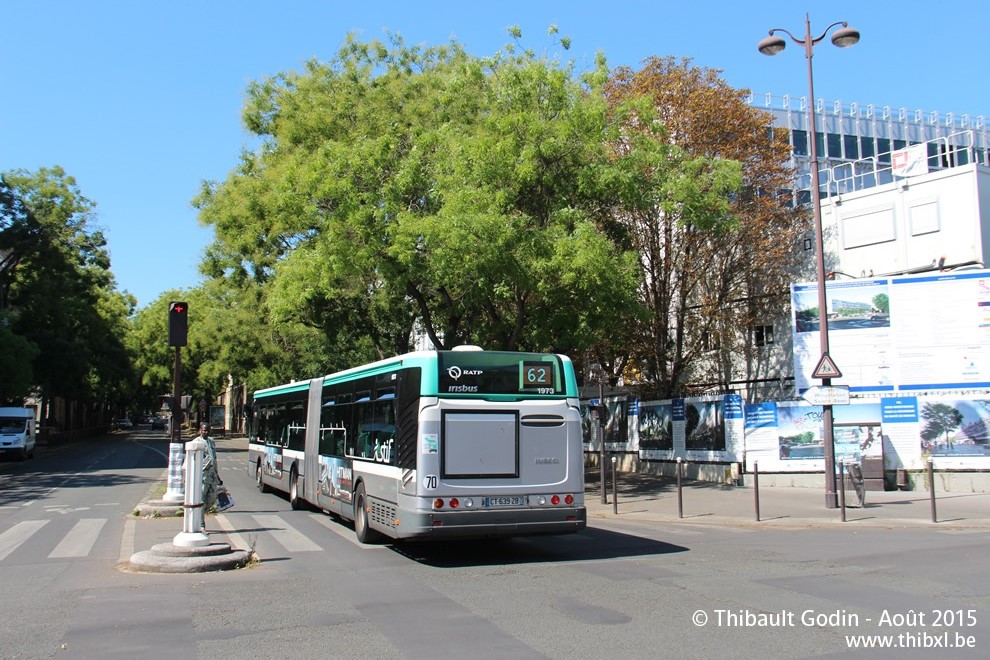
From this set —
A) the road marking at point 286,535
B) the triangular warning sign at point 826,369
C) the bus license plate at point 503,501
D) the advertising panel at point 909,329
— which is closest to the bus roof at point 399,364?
the bus license plate at point 503,501

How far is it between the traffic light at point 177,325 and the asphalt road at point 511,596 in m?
3.17

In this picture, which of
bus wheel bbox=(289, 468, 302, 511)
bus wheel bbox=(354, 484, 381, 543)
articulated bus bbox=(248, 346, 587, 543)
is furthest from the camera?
bus wheel bbox=(289, 468, 302, 511)

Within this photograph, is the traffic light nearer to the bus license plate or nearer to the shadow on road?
the shadow on road

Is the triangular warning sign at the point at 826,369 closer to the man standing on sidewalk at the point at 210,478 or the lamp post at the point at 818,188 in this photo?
the lamp post at the point at 818,188

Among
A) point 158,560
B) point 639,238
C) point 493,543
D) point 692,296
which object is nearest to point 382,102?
point 639,238

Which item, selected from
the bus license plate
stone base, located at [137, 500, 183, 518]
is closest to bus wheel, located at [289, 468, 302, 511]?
stone base, located at [137, 500, 183, 518]

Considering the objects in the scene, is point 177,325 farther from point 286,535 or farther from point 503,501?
point 503,501

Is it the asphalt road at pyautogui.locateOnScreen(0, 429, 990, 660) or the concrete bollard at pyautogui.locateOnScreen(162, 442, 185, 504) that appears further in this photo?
the concrete bollard at pyautogui.locateOnScreen(162, 442, 185, 504)

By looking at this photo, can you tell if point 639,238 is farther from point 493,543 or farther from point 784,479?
point 493,543

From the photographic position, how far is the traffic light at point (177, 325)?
12.4 m

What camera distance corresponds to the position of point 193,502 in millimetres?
10766

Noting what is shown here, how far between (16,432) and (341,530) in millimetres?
29960

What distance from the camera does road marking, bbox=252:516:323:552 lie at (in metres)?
12.2

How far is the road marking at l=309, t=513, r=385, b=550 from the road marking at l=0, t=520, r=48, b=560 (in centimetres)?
487
